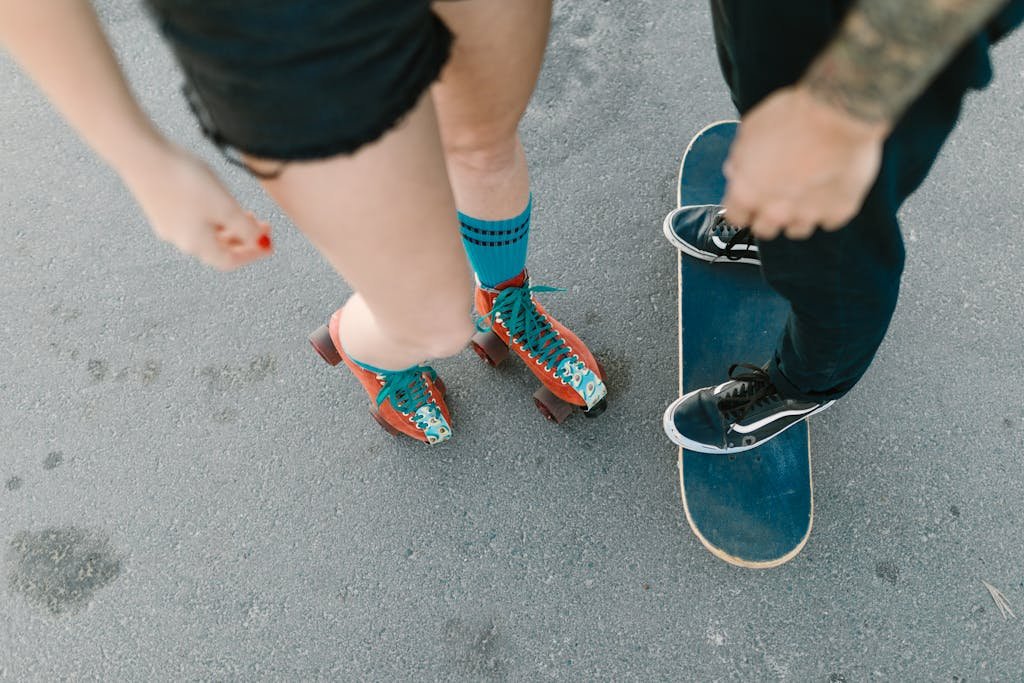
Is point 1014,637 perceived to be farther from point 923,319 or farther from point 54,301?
point 54,301

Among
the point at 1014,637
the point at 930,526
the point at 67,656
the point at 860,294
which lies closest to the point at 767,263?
the point at 860,294

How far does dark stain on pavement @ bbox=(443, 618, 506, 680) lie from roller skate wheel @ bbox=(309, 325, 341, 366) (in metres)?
0.67

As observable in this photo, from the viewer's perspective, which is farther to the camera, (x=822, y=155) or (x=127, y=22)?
(x=127, y=22)

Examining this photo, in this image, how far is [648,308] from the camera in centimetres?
179

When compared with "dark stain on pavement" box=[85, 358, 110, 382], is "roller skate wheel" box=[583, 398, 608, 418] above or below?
below

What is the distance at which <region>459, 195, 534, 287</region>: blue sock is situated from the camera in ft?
4.36

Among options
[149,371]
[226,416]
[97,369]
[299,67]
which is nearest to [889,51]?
[299,67]

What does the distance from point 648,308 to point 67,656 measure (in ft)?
5.14

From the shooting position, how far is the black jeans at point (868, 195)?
0.63 meters

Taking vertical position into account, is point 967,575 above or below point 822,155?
below

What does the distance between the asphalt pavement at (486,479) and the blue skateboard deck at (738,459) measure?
0.16ft

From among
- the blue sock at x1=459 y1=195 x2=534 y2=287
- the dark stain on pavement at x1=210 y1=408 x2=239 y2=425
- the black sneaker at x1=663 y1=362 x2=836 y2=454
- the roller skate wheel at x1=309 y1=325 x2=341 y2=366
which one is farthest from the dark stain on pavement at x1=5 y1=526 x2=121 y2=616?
the black sneaker at x1=663 y1=362 x2=836 y2=454

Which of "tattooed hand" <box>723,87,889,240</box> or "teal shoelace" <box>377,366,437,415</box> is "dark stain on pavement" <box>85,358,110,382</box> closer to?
"teal shoelace" <box>377,366,437,415</box>

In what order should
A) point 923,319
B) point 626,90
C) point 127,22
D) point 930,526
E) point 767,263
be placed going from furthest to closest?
point 127,22 → point 626,90 → point 923,319 → point 930,526 → point 767,263
